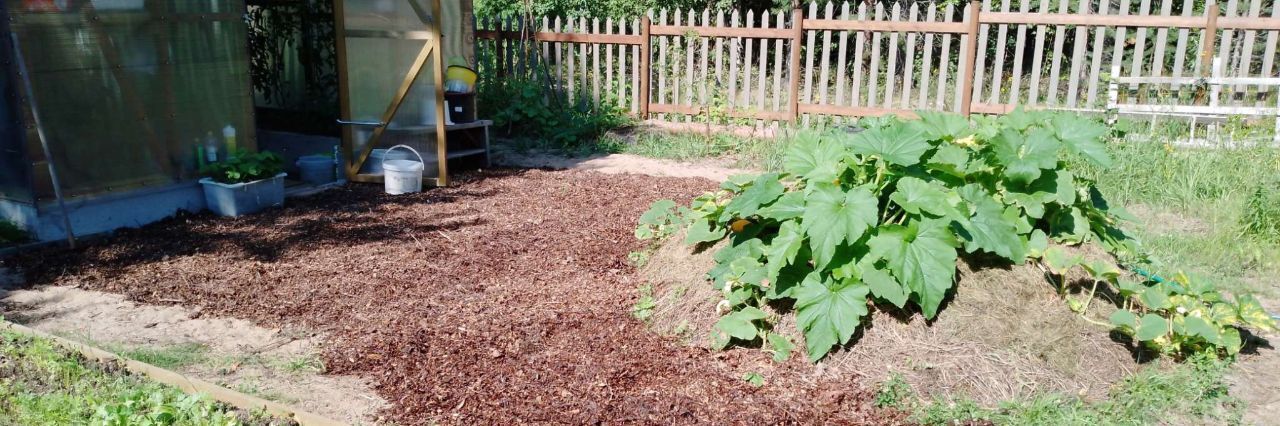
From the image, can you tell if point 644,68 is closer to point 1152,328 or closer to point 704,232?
point 704,232

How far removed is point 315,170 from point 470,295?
3964 millimetres

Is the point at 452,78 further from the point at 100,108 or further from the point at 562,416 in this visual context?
the point at 562,416

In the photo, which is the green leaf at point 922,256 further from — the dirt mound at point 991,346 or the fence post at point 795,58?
the fence post at point 795,58

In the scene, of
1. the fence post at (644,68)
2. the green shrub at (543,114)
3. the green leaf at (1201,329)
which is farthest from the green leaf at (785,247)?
the fence post at (644,68)

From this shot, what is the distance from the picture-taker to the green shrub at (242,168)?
7.42m

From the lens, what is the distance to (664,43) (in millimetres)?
11734

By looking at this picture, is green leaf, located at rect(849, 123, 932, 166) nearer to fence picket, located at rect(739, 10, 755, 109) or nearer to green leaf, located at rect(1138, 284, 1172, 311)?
green leaf, located at rect(1138, 284, 1172, 311)

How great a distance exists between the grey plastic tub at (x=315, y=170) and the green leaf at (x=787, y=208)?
216 inches

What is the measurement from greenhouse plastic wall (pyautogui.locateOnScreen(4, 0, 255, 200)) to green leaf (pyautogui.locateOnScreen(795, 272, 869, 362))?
5.37 meters

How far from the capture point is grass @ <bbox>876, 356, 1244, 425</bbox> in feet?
12.4

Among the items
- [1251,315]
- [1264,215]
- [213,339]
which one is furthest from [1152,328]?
[213,339]

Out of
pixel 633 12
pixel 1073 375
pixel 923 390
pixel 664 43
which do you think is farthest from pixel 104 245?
pixel 633 12

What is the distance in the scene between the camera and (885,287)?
4062 millimetres

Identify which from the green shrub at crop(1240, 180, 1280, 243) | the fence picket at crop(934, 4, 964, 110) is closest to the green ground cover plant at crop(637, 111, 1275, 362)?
the green shrub at crop(1240, 180, 1280, 243)
